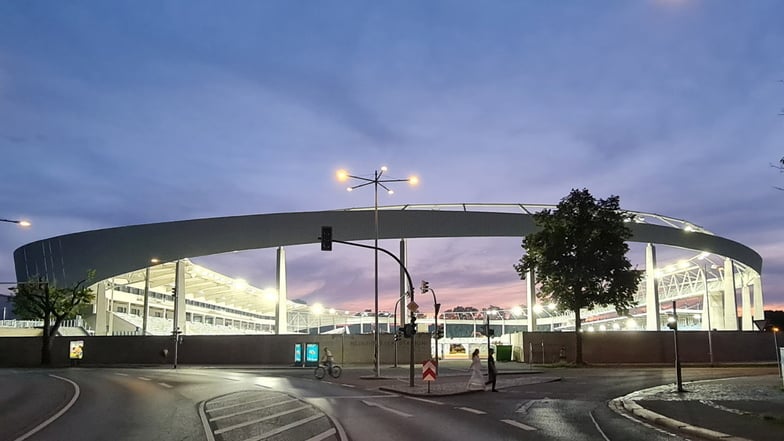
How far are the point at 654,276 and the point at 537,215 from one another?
31441 millimetres

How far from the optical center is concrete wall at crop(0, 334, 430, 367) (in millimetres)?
54938

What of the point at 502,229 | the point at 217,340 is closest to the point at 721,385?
the point at 217,340

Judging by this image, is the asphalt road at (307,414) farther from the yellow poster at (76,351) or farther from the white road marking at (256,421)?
the yellow poster at (76,351)

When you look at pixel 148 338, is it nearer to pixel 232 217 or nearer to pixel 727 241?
pixel 232 217

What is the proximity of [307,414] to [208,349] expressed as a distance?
143 feet

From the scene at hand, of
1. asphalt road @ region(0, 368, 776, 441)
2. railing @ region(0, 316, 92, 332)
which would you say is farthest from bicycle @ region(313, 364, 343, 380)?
railing @ region(0, 316, 92, 332)

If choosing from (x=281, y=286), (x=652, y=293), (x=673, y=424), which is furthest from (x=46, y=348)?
(x=652, y=293)

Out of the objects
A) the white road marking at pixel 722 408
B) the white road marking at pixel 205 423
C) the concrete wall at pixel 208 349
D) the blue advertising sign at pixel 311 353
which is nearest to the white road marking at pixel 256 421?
the white road marking at pixel 205 423

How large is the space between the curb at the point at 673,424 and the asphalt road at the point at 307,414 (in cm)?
44

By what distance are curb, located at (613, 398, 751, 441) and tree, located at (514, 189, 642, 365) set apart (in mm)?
28223

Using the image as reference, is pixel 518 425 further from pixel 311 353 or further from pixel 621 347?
pixel 621 347

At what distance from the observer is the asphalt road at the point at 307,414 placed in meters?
13.1

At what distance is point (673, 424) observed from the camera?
14.2 meters

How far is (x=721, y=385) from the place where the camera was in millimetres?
25625
